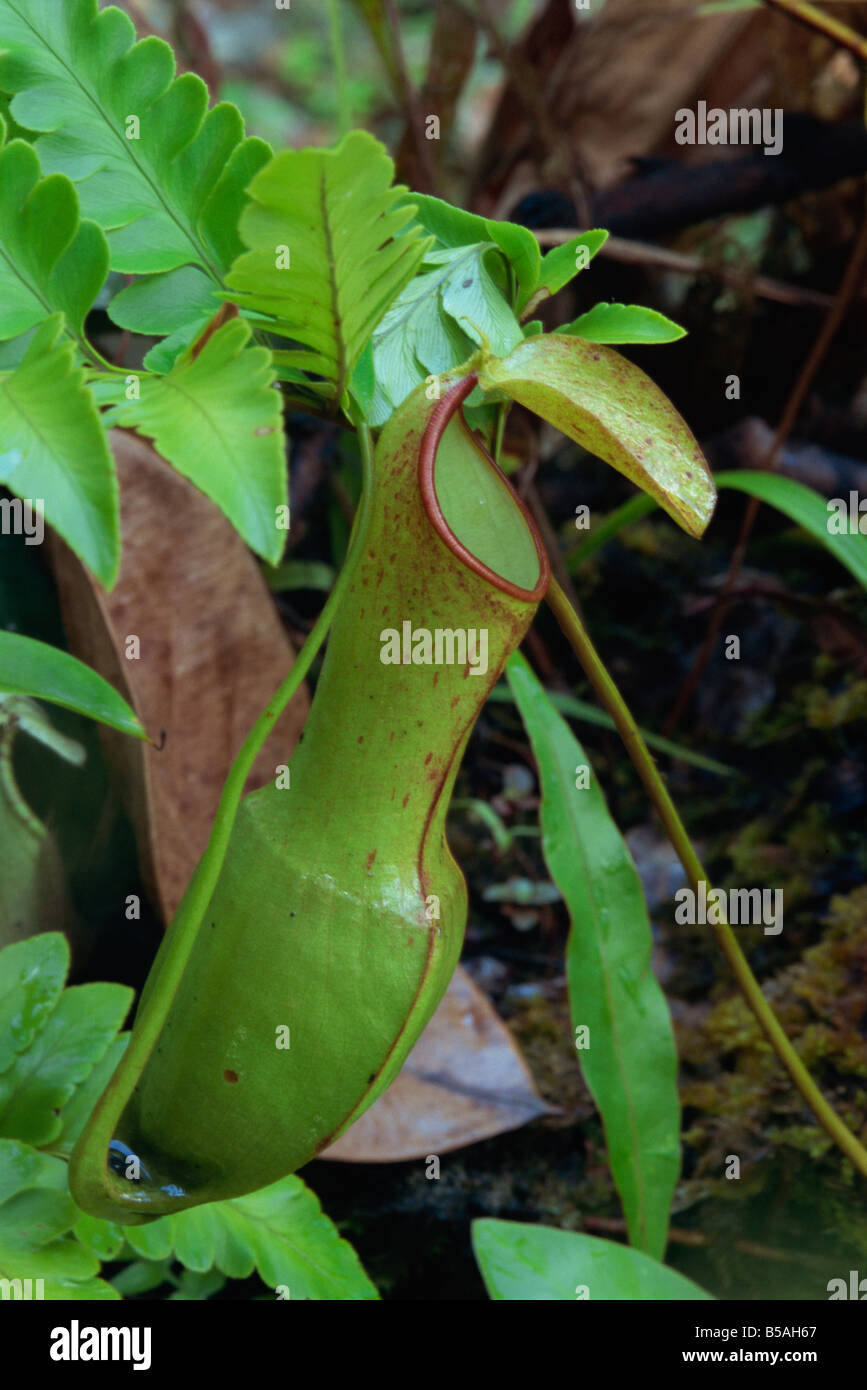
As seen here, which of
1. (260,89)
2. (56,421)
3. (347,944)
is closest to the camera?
(56,421)

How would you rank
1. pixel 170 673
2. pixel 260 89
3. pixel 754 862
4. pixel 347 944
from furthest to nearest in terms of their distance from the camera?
pixel 260 89 < pixel 754 862 < pixel 170 673 < pixel 347 944

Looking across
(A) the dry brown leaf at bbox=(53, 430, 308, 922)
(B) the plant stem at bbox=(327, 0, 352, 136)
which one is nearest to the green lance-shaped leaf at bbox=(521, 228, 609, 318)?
(A) the dry brown leaf at bbox=(53, 430, 308, 922)

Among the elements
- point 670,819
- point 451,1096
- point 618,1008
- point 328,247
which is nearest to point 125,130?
point 328,247

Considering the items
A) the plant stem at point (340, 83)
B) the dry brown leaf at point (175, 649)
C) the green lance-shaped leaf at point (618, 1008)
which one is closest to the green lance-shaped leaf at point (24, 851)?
the dry brown leaf at point (175, 649)

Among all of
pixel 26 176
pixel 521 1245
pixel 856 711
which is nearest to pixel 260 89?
pixel 856 711

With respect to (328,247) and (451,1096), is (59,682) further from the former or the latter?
(451,1096)
